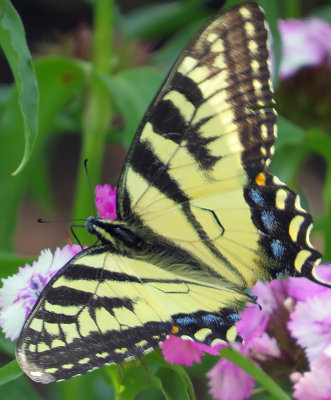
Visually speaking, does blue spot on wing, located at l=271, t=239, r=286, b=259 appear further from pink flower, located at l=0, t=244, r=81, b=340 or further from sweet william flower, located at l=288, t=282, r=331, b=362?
pink flower, located at l=0, t=244, r=81, b=340

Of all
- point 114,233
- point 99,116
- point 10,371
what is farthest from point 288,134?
point 10,371

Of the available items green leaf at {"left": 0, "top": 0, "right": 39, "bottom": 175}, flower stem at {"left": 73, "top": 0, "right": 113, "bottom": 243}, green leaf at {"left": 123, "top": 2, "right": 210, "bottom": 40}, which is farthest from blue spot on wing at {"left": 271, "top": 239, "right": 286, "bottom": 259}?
green leaf at {"left": 123, "top": 2, "right": 210, "bottom": 40}

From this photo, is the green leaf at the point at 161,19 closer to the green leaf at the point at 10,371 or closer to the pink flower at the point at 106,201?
the pink flower at the point at 106,201

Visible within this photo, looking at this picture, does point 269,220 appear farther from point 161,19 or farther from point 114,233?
point 161,19

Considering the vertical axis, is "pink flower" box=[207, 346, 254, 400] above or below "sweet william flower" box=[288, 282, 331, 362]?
below

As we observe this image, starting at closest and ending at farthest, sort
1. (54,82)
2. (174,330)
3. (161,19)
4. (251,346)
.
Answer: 1. (174,330)
2. (251,346)
3. (54,82)
4. (161,19)

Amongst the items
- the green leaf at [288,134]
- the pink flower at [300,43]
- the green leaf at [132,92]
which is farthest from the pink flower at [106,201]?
the pink flower at [300,43]
